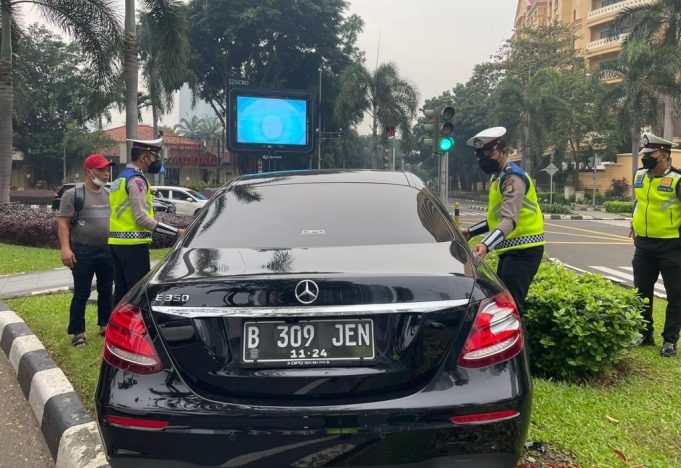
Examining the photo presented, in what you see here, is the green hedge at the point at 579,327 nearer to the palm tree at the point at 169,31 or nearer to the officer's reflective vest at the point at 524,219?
the officer's reflective vest at the point at 524,219

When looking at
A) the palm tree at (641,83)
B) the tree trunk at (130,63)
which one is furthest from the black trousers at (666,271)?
the palm tree at (641,83)

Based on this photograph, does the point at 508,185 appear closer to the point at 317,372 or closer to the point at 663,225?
the point at 663,225

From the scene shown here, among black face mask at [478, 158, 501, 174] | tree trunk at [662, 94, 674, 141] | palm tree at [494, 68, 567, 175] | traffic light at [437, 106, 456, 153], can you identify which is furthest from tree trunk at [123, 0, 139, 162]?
palm tree at [494, 68, 567, 175]

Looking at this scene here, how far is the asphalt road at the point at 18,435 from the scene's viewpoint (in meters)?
3.08

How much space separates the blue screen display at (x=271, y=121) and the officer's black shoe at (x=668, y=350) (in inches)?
1209

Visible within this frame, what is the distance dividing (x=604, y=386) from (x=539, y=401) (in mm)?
787

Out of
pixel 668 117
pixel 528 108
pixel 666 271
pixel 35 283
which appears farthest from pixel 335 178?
pixel 528 108

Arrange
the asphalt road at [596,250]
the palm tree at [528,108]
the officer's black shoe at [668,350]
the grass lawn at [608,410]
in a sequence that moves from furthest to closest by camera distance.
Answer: the palm tree at [528,108] < the asphalt road at [596,250] < the officer's black shoe at [668,350] < the grass lawn at [608,410]

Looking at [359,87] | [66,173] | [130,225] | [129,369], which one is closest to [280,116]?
[359,87]

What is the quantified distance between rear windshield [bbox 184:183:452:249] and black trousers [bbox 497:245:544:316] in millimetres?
1146

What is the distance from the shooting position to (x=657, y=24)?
27.5 m

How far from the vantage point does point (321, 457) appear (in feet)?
6.09

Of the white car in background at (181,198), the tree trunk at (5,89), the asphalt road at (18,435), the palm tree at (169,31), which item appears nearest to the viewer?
the asphalt road at (18,435)

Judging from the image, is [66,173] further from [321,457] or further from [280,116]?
[321,457]
